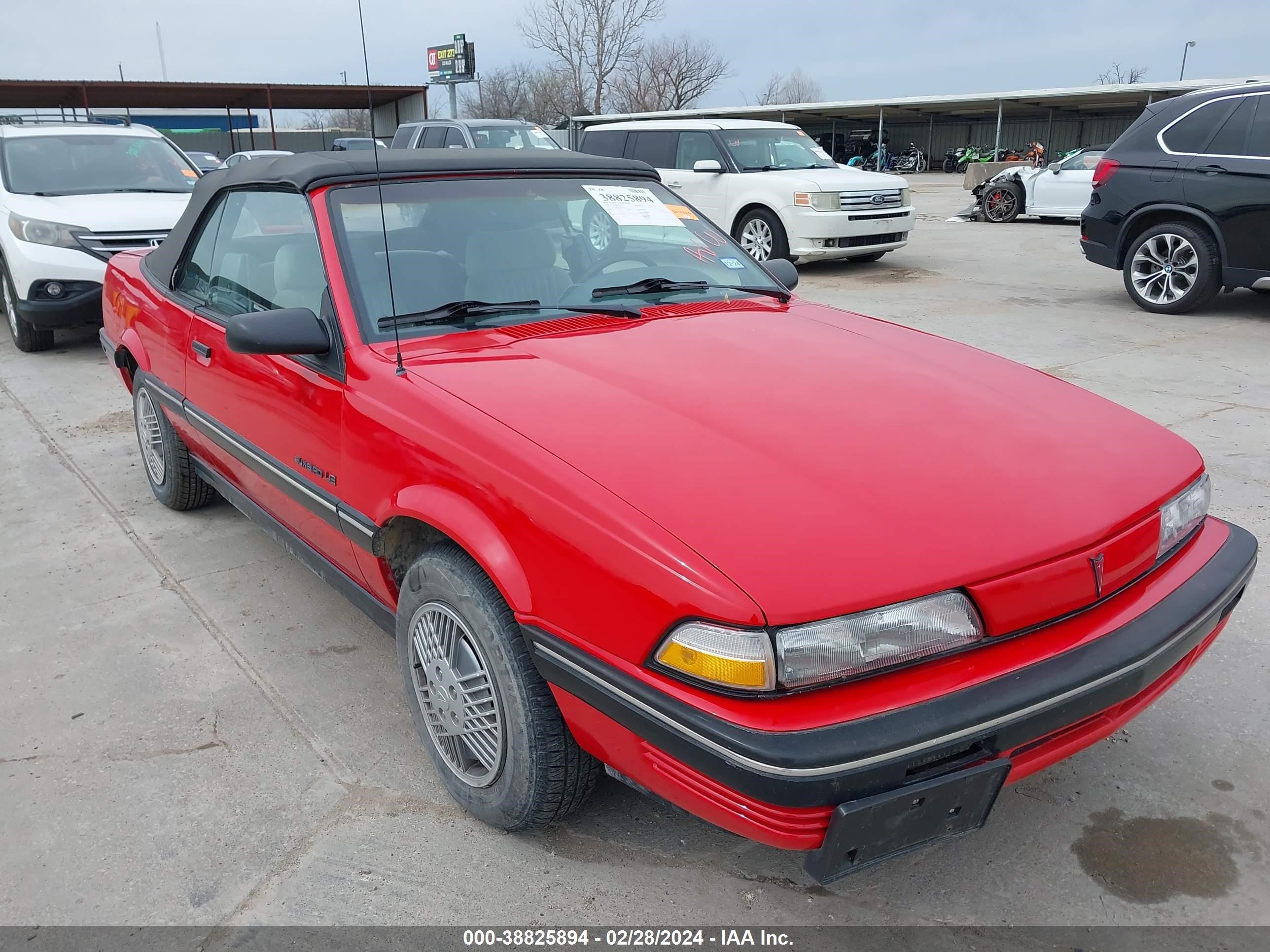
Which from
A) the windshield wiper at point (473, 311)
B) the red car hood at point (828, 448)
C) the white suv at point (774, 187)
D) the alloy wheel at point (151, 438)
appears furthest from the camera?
the white suv at point (774, 187)

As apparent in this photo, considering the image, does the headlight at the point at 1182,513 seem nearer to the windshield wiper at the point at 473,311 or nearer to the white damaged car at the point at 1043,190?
the windshield wiper at the point at 473,311

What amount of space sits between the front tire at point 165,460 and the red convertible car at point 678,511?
0.80 m

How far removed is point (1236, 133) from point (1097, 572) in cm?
736

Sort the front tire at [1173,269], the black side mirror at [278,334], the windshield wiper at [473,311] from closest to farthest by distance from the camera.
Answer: the black side mirror at [278,334], the windshield wiper at [473,311], the front tire at [1173,269]

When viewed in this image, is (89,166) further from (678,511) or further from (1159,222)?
(1159,222)

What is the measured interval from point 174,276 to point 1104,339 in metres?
6.60

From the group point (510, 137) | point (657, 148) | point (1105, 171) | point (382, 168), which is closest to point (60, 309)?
point (382, 168)

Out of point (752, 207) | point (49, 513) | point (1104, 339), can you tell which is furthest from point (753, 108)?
point (49, 513)

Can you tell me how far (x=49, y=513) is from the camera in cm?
430

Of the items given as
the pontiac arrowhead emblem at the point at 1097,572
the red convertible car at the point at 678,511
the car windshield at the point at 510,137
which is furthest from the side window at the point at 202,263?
the car windshield at the point at 510,137

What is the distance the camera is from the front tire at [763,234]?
10562 mm

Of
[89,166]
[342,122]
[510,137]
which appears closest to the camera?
[89,166]

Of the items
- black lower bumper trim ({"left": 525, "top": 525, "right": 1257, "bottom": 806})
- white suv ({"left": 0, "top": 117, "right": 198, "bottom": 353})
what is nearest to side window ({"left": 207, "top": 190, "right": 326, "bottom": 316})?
black lower bumper trim ({"left": 525, "top": 525, "right": 1257, "bottom": 806})

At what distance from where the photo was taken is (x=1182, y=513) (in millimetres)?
2236
